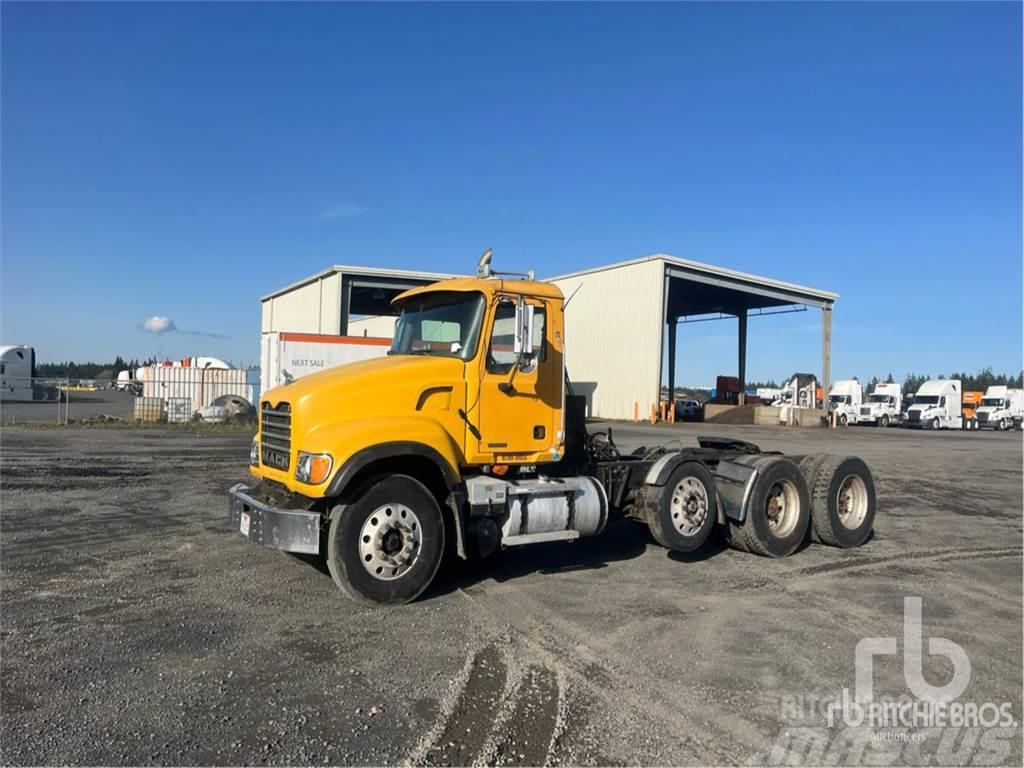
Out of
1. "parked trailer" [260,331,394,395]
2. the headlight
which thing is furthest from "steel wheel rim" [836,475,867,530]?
"parked trailer" [260,331,394,395]

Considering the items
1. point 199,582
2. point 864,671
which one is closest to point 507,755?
point 864,671

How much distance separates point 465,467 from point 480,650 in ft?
6.81

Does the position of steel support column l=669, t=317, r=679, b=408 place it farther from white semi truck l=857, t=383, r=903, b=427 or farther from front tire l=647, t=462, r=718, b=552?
front tire l=647, t=462, r=718, b=552

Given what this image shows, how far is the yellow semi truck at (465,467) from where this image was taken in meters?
6.09

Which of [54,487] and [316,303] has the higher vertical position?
[316,303]

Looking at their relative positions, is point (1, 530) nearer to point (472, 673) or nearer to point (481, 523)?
point (481, 523)

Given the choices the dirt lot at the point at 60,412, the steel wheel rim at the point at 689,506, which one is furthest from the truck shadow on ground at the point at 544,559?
the dirt lot at the point at 60,412

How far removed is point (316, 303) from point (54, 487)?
85.4ft

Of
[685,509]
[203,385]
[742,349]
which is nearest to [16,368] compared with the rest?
[203,385]

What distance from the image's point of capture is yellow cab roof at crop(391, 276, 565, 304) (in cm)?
704

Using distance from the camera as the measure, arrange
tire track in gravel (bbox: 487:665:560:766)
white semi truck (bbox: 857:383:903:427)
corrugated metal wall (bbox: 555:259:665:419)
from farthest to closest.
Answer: white semi truck (bbox: 857:383:903:427), corrugated metal wall (bbox: 555:259:665:419), tire track in gravel (bbox: 487:665:560:766)

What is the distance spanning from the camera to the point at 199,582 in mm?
6762

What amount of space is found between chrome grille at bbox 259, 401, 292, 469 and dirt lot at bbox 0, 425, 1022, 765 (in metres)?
1.14

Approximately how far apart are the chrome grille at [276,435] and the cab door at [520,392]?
1.73 metres
